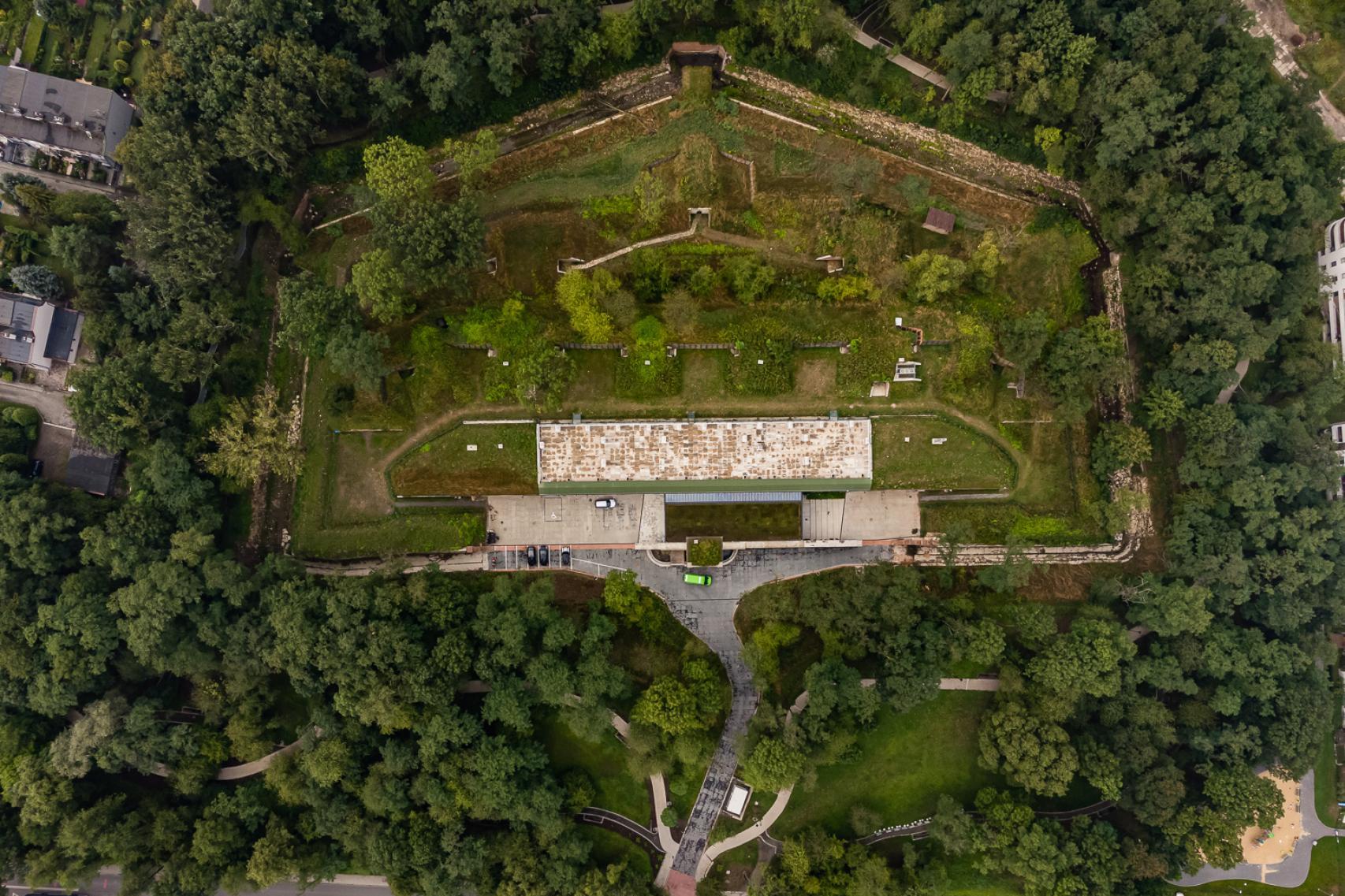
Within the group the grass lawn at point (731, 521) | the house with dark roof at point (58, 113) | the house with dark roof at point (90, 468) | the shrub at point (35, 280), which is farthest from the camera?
the grass lawn at point (731, 521)

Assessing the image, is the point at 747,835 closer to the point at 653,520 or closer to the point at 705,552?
the point at 705,552

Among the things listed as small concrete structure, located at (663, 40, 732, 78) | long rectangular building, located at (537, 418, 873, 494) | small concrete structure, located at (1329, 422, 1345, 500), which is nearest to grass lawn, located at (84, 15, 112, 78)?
small concrete structure, located at (663, 40, 732, 78)

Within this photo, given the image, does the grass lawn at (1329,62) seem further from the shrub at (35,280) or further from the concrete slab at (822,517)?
the shrub at (35,280)

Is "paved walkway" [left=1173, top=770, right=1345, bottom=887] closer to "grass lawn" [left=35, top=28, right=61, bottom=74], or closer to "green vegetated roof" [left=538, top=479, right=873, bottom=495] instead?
"green vegetated roof" [left=538, top=479, right=873, bottom=495]

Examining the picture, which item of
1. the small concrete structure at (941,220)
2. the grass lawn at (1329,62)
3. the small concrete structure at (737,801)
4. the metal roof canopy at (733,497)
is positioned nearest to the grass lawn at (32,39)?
the metal roof canopy at (733,497)

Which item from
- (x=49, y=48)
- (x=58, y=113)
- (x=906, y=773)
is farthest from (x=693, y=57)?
(x=906, y=773)

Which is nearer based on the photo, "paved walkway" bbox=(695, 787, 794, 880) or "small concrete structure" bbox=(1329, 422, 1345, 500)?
"small concrete structure" bbox=(1329, 422, 1345, 500)

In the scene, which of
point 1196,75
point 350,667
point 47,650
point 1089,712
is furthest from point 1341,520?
point 47,650
